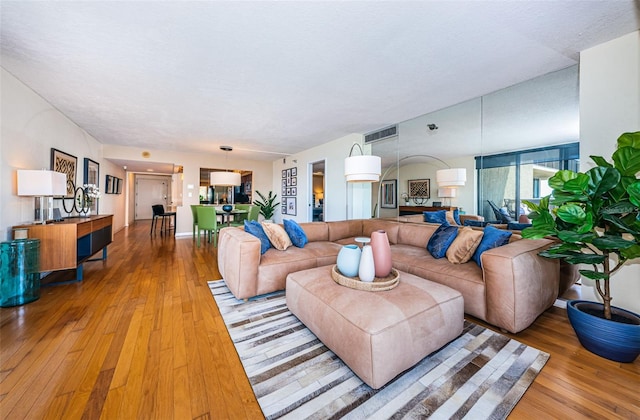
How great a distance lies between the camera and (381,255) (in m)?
1.85

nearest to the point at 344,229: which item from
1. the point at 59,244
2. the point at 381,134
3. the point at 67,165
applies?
the point at 381,134

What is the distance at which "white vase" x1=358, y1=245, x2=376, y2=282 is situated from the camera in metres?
1.75

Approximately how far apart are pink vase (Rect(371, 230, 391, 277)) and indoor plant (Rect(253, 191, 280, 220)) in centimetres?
565

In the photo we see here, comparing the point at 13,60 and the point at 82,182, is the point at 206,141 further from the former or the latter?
the point at 13,60

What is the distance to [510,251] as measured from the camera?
74.3 inches

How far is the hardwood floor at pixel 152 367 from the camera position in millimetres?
1190

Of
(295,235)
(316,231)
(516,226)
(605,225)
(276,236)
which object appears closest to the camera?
(605,225)

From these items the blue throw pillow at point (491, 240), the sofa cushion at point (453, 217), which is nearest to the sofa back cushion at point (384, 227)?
the sofa cushion at point (453, 217)

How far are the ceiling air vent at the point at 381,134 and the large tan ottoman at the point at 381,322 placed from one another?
10.2ft

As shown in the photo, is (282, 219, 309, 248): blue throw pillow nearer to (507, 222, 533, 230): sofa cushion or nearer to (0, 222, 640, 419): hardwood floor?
(0, 222, 640, 419): hardwood floor

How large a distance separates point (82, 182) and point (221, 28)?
4.67 m

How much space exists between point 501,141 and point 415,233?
5.07 feet

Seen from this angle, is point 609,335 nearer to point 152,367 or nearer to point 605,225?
point 605,225

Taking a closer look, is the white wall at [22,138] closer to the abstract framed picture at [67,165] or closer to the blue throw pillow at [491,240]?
the abstract framed picture at [67,165]
